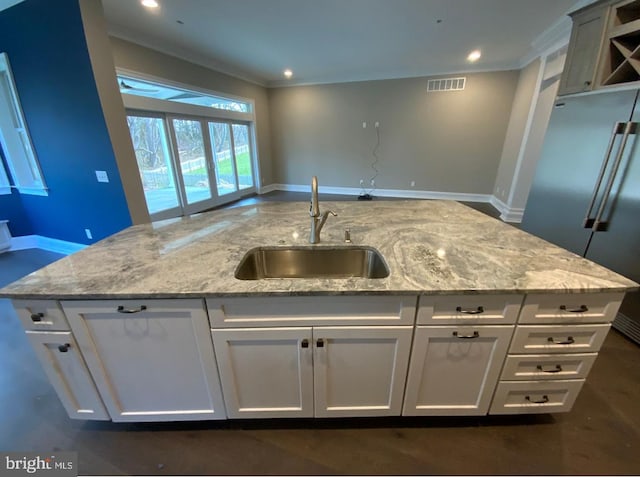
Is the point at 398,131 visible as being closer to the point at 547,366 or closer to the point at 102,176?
the point at 102,176

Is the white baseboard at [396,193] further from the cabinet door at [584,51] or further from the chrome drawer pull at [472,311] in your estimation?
the chrome drawer pull at [472,311]

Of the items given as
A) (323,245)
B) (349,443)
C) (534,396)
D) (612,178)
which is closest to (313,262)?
(323,245)

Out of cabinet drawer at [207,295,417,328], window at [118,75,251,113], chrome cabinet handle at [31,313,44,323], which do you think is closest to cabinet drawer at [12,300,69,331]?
→ chrome cabinet handle at [31,313,44,323]

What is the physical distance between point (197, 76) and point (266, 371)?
215 inches

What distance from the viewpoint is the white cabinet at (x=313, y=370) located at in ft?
3.67

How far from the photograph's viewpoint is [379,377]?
122 cm

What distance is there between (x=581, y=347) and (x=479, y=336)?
0.50 m

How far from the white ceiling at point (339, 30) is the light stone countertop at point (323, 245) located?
112 inches

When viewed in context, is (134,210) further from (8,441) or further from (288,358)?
(288,358)

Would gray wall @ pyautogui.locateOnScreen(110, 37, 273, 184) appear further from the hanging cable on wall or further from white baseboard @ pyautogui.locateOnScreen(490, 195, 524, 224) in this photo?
white baseboard @ pyautogui.locateOnScreen(490, 195, 524, 224)

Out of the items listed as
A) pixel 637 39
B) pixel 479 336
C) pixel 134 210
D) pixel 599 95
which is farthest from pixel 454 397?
pixel 134 210

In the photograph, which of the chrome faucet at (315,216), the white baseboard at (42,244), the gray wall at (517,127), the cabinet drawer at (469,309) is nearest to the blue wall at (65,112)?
the white baseboard at (42,244)

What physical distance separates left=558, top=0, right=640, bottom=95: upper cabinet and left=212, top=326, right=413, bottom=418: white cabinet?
2.91 meters

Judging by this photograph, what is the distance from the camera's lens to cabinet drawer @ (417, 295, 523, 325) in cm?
106
